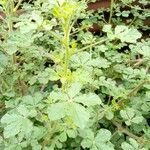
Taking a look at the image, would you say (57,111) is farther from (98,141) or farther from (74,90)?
(98,141)

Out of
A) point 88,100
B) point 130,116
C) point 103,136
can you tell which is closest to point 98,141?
point 103,136

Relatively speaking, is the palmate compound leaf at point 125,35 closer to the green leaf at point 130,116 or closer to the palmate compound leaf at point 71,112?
the palmate compound leaf at point 71,112

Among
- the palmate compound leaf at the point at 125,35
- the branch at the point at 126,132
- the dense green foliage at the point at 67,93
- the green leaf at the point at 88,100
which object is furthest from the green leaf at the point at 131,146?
the palmate compound leaf at the point at 125,35

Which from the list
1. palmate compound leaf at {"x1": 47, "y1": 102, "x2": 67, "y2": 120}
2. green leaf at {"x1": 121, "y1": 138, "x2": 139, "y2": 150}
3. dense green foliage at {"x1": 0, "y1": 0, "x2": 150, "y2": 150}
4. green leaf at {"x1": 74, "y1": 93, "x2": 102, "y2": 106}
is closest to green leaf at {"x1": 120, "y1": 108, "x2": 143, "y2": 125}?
dense green foliage at {"x1": 0, "y1": 0, "x2": 150, "y2": 150}

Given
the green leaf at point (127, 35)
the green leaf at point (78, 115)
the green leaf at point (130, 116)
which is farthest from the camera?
the green leaf at point (130, 116)

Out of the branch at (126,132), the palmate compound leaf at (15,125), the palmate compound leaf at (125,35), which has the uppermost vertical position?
the palmate compound leaf at (125,35)

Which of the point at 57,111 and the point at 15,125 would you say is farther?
the point at 15,125

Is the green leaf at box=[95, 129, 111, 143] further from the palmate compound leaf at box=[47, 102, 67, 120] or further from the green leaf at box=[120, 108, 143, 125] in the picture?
the palmate compound leaf at box=[47, 102, 67, 120]

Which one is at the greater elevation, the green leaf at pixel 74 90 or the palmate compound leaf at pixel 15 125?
the green leaf at pixel 74 90
